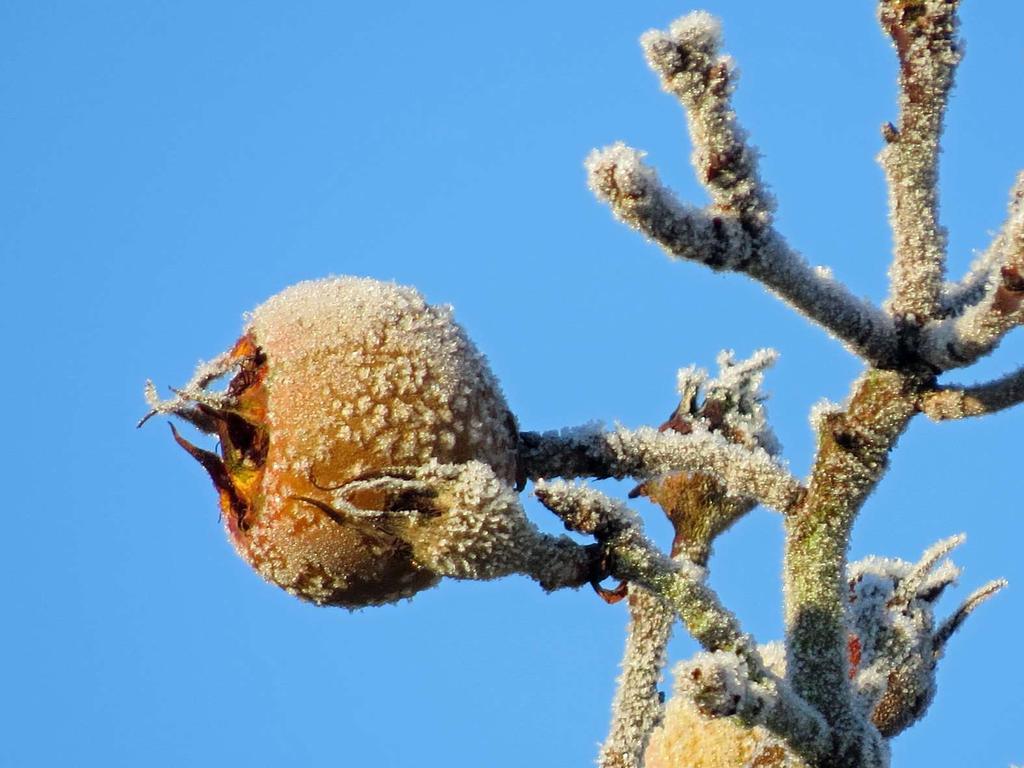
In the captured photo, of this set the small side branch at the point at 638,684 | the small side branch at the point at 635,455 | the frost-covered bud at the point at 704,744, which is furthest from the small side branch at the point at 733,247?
the frost-covered bud at the point at 704,744

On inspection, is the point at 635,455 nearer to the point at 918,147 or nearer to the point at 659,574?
the point at 659,574

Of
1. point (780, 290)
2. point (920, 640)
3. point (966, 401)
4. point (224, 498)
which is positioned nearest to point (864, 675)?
point (920, 640)

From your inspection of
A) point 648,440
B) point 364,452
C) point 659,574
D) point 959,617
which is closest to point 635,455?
point 648,440

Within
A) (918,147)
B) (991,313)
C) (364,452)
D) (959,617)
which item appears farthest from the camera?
(959,617)

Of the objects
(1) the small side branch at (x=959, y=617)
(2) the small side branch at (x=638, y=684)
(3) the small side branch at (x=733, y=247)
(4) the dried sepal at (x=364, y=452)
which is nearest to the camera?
→ (3) the small side branch at (x=733, y=247)

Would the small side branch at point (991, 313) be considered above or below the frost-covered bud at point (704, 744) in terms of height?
above

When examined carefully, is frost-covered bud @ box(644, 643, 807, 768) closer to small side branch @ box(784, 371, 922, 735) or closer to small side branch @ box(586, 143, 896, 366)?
small side branch @ box(784, 371, 922, 735)

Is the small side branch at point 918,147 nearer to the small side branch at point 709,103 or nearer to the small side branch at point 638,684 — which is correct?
the small side branch at point 709,103
